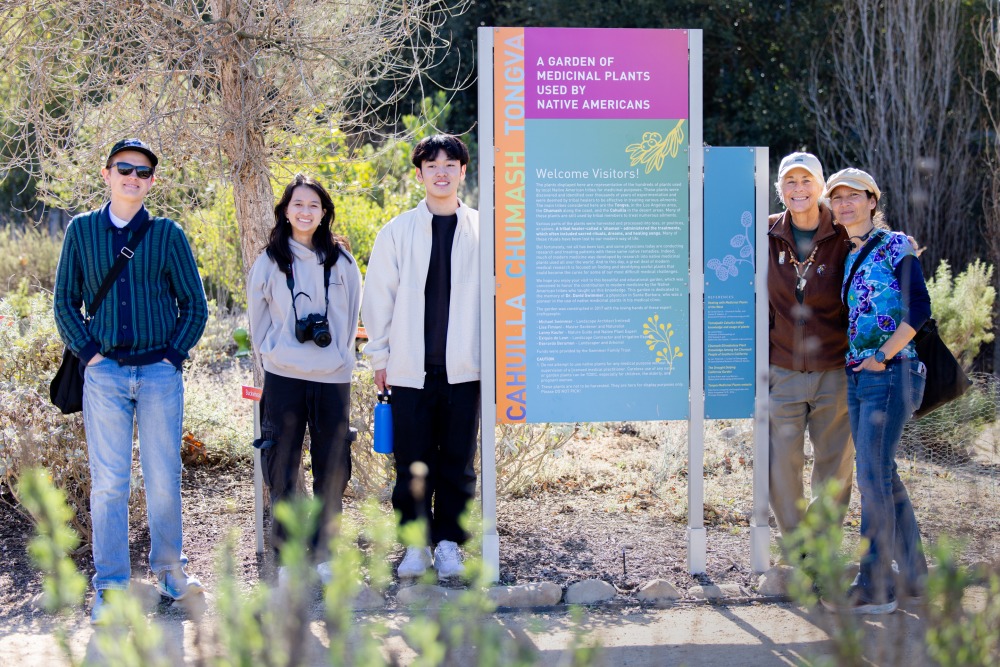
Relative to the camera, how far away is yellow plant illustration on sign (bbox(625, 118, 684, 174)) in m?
4.88

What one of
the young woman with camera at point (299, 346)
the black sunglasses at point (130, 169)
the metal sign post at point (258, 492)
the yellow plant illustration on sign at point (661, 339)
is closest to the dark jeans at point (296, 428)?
the young woman with camera at point (299, 346)

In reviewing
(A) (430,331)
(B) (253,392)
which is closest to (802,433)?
(A) (430,331)

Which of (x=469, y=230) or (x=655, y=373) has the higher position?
(x=469, y=230)

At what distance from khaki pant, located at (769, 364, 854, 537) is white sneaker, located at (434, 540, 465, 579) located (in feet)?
5.16

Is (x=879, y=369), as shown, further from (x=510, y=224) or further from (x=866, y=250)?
(x=510, y=224)

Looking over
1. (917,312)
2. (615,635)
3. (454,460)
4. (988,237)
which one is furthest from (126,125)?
(988,237)

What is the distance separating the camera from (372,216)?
11.0 meters

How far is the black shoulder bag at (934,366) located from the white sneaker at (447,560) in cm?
221

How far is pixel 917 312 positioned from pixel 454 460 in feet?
7.14

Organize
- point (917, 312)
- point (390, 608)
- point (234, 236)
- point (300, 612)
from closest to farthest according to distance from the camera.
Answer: point (300, 612)
point (917, 312)
point (390, 608)
point (234, 236)

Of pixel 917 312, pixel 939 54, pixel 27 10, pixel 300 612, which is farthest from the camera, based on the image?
pixel 939 54

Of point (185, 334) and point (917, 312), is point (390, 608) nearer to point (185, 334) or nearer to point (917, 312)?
point (185, 334)

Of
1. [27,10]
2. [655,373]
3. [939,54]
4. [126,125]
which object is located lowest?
[655,373]

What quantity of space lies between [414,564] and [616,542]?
125 centimetres
